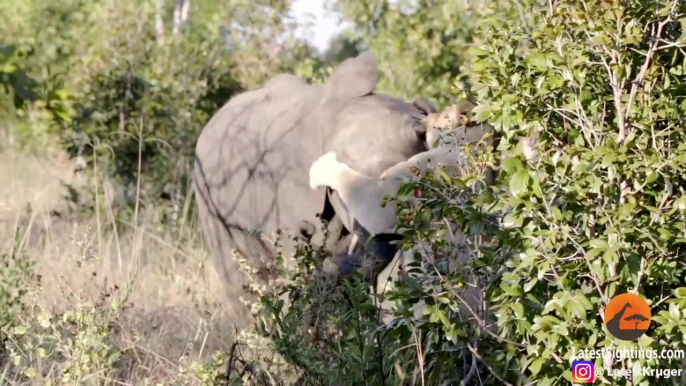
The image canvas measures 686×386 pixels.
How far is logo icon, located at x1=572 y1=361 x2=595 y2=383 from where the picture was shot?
308 cm

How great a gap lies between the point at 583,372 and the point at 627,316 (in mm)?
231

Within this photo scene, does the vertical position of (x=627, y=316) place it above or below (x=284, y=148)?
above

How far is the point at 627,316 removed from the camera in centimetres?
299

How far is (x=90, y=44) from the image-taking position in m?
10.8

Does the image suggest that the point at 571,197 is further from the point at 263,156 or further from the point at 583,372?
the point at 263,156

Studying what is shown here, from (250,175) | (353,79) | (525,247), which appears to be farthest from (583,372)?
(250,175)

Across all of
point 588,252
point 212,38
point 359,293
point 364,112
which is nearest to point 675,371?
point 588,252

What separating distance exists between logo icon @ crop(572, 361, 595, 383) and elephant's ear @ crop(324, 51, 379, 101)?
3.54 m

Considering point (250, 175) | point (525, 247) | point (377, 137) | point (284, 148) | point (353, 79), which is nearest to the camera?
point (525, 247)

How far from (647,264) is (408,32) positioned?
689cm

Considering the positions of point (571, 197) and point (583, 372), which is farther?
point (583, 372)

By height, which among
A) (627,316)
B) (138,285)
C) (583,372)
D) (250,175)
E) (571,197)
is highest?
(571,197)

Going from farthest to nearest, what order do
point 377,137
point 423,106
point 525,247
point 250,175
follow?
point 250,175
point 423,106
point 377,137
point 525,247

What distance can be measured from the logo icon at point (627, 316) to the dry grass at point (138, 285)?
5.14 feet
